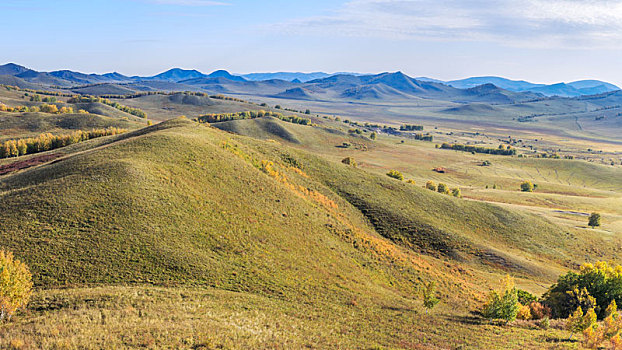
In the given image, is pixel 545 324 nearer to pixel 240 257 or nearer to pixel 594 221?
pixel 240 257

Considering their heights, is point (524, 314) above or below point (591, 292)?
below

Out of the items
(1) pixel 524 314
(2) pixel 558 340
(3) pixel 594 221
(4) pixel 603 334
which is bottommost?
(1) pixel 524 314

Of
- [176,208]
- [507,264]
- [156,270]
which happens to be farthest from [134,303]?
[507,264]

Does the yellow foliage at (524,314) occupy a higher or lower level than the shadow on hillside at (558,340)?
lower

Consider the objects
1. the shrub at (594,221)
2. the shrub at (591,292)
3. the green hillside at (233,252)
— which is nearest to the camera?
the green hillside at (233,252)

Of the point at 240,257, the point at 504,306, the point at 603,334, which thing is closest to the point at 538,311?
the point at 504,306

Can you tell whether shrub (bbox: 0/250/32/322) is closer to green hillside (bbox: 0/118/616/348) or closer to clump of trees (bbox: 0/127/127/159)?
green hillside (bbox: 0/118/616/348)

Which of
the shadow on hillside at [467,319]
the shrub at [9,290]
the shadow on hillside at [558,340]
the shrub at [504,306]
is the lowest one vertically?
the shadow on hillside at [467,319]

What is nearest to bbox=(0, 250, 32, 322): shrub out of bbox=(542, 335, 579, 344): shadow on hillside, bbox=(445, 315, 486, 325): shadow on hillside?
bbox=(445, 315, 486, 325): shadow on hillside

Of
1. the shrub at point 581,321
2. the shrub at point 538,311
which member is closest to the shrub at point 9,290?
the shrub at point 581,321

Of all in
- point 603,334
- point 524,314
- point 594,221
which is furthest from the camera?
point 594,221

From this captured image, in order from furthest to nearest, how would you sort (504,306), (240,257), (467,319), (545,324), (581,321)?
(240,257), (467,319), (545,324), (504,306), (581,321)

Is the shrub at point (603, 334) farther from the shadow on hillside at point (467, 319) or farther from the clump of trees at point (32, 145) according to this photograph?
the clump of trees at point (32, 145)

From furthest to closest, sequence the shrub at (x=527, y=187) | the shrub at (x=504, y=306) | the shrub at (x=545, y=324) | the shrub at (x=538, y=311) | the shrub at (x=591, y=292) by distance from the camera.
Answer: the shrub at (x=527, y=187) < the shrub at (x=591, y=292) < the shrub at (x=538, y=311) < the shrub at (x=545, y=324) < the shrub at (x=504, y=306)
